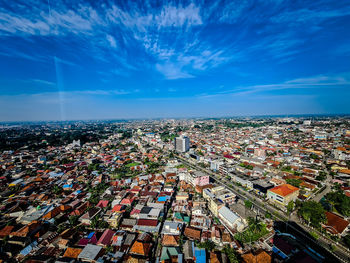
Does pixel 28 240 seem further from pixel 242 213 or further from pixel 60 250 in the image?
pixel 242 213

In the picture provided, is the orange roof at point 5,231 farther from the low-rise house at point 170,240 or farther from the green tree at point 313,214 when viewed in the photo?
the green tree at point 313,214

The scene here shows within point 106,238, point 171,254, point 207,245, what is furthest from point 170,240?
point 106,238

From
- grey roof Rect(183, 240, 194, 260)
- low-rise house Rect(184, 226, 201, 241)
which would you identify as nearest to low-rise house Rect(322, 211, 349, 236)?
low-rise house Rect(184, 226, 201, 241)

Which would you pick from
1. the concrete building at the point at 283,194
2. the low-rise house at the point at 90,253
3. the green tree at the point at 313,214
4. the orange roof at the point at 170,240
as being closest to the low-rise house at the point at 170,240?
the orange roof at the point at 170,240

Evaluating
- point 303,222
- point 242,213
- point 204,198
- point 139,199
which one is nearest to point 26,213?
point 139,199

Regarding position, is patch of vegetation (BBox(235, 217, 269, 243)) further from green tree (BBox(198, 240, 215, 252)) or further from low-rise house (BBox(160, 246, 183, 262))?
low-rise house (BBox(160, 246, 183, 262))

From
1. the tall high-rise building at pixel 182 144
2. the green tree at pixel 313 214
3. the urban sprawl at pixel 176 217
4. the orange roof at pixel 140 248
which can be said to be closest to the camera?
the orange roof at pixel 140 248
